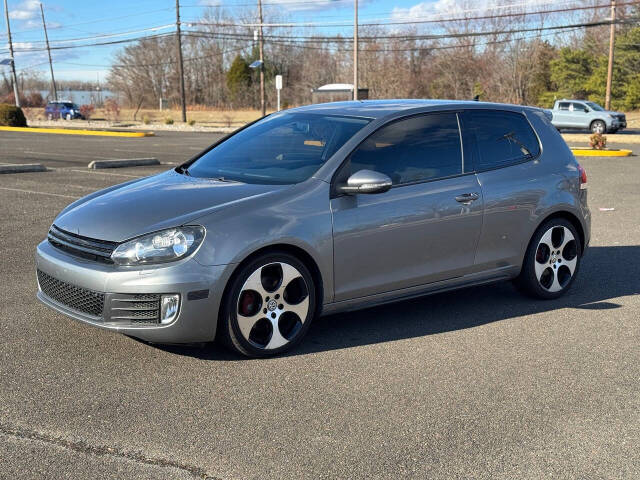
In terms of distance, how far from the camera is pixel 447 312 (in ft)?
20.2

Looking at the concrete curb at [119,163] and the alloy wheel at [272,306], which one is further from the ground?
the alloy wheel at [272,306]

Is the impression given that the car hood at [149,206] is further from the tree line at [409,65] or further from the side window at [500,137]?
the tree line at [409,65]

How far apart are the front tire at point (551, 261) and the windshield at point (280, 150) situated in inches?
76.7

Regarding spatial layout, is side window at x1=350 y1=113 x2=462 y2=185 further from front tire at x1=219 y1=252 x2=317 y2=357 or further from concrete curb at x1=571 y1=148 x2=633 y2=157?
concrete curb at x1=571 y1=148 x2=633 y2=157

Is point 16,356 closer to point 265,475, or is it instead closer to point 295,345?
point 295,345

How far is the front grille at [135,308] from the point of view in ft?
15.0

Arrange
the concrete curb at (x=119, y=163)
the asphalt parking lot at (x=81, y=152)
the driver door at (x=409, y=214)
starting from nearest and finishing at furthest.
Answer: the driver door at (x=409, y=214) → the concrete curb at (x=119, y=163) → the asphalt parking lot at (x=81, y=152)

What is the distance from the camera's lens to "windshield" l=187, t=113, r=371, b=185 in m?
5.42

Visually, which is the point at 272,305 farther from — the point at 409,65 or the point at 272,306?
the point at 409,65

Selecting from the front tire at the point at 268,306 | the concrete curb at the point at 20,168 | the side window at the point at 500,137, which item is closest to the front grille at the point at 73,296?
the front tire at the point at 268,306

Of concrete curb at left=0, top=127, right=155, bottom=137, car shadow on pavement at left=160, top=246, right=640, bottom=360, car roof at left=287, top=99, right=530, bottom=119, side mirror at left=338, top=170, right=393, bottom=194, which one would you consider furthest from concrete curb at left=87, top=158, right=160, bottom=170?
concrete curb at left=0, top=127, right=155, bottom=137

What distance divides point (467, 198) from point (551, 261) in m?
1.26

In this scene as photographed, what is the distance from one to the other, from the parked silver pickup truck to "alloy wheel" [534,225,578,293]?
30.5 meters

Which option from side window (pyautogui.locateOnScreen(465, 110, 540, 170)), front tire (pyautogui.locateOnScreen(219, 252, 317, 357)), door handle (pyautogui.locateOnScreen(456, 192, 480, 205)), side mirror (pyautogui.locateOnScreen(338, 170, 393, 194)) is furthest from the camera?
side window (pyautogui.locateOnScreen(465, 110, 540, 170))
